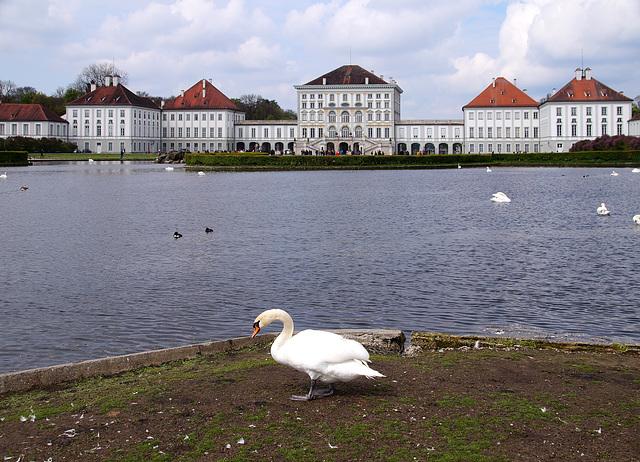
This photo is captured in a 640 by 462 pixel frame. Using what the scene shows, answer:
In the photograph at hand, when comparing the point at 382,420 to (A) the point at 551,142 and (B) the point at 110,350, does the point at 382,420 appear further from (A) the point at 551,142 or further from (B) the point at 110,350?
(A) the point at 551,142

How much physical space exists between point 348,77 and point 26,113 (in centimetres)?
5184

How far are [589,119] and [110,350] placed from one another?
102 m

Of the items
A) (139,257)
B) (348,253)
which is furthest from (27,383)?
(348,253)

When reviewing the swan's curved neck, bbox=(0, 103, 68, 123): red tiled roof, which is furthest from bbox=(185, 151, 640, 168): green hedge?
the swan's curved neck

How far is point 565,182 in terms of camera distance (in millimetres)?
43438

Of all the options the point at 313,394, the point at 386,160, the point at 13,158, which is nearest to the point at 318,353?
the point at 313,394

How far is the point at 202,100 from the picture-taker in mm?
116500

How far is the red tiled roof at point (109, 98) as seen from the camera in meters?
108

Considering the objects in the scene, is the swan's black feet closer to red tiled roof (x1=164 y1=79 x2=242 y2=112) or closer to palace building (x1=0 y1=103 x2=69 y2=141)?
palace building (x1=0 y1=103 x2=69 y2=141)

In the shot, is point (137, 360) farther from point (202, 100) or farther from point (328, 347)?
point (202, 100)

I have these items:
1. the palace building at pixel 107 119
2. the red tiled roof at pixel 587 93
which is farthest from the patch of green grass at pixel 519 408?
the palace building at pixel 107 119

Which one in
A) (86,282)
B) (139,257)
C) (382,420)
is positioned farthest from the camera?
(139,257)

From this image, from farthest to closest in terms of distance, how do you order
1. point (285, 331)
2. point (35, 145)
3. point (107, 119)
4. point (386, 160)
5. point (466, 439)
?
point (107, 119) < point (35, 145) < point (386, 160) < point (285, 331) < point (466, 439)

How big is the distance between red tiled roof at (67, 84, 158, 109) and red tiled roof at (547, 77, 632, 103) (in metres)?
65.7
